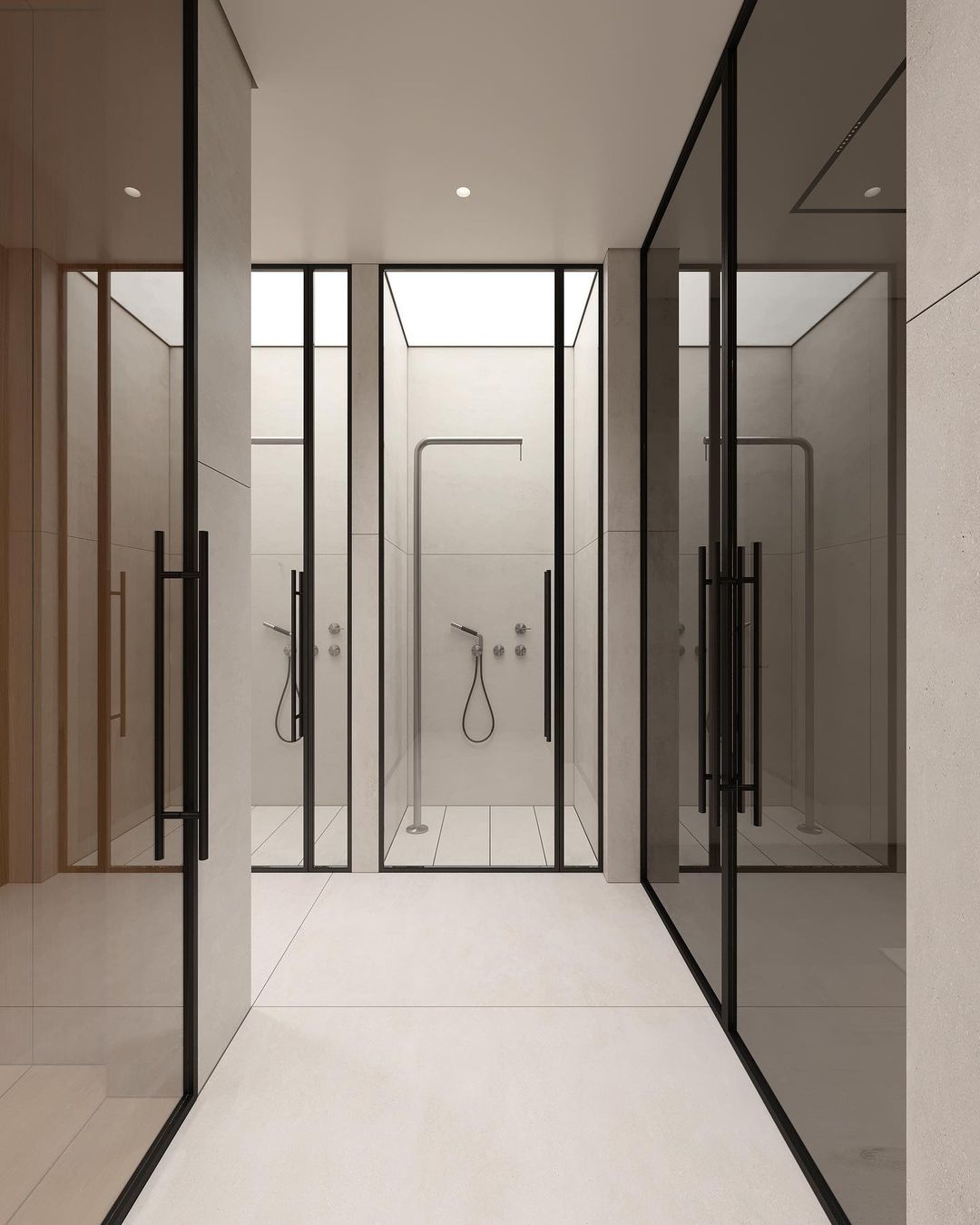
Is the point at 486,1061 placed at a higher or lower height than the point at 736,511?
lower

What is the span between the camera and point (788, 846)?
179 centimetres

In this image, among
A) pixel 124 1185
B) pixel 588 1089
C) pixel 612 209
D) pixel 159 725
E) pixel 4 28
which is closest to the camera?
pixel 4 28

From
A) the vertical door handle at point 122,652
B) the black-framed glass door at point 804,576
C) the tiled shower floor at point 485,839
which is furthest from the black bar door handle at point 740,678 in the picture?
the tiled shower floor at point 485,839

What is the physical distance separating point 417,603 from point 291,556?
0.62m

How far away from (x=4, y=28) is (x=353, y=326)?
2467 mm

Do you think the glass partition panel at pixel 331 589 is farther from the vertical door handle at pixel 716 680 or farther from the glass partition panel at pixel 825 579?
the glass partition panel at pixel 825 579

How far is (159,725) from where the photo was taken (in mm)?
1793

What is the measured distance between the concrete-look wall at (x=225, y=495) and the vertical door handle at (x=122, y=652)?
39 centimetres

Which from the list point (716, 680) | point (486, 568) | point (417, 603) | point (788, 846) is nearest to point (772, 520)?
point (716, 680)

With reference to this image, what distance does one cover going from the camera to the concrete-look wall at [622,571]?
3.48 metres
